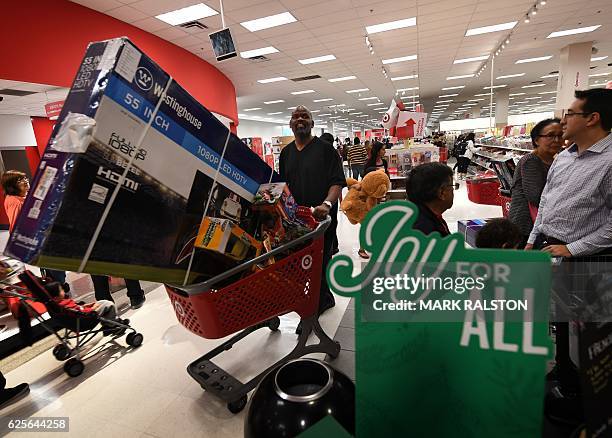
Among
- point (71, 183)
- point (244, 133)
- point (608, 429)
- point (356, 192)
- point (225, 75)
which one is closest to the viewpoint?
point (608, 429)

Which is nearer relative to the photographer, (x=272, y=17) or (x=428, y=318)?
(x=428, y=318)

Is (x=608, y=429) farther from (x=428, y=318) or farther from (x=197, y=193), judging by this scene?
(x=197, y=193)

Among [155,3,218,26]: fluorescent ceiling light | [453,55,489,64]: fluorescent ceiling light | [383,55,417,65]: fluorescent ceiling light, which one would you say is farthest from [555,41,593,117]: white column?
[155,3,218,26]: fluorescent ceiling light

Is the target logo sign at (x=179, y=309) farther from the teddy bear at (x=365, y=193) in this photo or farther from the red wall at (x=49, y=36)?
the red wall at (x=49, y=36)

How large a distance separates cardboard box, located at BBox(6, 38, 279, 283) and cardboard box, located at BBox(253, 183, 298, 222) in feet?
0.81

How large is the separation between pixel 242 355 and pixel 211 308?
1052mm

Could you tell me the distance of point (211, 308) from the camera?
1447 millimetres

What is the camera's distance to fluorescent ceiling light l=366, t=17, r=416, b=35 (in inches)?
267

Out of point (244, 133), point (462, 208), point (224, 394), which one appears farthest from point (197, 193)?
point (244, 133)

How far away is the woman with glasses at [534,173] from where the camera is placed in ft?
7.34

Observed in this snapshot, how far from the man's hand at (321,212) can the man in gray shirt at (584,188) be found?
1131 mm

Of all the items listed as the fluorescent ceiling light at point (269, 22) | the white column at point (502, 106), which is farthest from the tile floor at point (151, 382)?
the white column at point (502, 106)

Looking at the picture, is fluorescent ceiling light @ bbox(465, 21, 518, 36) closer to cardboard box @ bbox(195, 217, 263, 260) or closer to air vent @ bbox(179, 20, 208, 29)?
air vent @ bbox(179, 20, 208, 29)

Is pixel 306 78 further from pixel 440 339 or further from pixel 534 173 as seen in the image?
pixel 440 339
